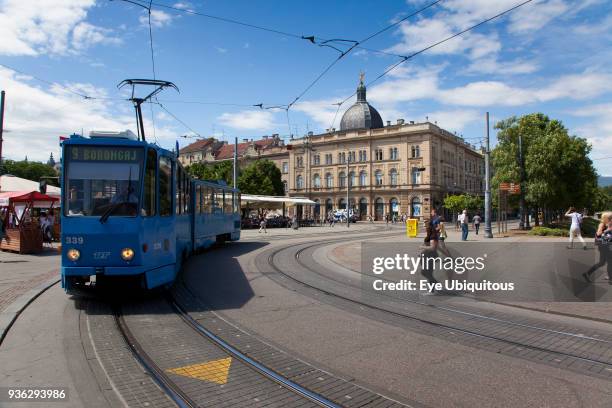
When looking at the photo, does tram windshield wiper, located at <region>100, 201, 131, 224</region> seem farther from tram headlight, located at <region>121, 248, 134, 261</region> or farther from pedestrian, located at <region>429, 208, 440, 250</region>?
pedestrian, located at <region>429, 208, 440, 250</region>

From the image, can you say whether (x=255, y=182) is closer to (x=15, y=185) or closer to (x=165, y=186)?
(x=15, y=185)

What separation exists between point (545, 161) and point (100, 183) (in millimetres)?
33250

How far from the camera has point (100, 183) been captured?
806 cm

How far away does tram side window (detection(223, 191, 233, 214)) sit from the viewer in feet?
65.9

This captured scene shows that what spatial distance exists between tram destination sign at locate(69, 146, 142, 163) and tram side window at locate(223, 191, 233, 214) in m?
11.8

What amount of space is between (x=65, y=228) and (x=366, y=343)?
17.8 ft

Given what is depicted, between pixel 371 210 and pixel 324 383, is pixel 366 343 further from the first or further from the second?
pixel 371 210

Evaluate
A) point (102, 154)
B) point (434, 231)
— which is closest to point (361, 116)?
point (434, 231)

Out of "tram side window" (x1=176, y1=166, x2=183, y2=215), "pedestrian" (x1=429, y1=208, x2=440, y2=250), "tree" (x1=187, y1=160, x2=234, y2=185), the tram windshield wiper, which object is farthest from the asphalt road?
"tree" (x1=187, y1=160, x2=234, y2=185)

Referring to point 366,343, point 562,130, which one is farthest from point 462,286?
point 562,130

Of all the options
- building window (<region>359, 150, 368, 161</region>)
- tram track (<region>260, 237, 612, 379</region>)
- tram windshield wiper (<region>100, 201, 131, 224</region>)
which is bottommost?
tram track (<region>260, 237, 612, 379</region>)

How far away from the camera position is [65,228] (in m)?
7.93

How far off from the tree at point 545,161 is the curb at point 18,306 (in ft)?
108

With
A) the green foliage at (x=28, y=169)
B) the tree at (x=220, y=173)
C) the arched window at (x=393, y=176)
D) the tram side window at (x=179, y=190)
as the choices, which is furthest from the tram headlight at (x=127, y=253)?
the green foliage at (x=28, y=169)
